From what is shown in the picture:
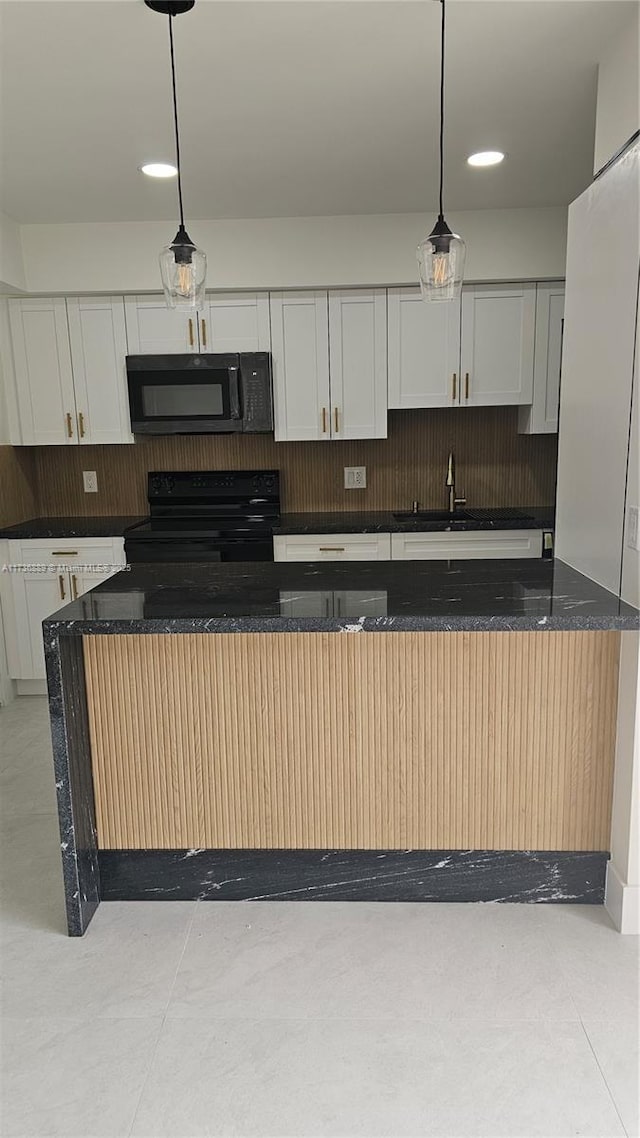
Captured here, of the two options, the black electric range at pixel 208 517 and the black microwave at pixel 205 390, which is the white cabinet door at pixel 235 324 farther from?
the black electric range at pixel 208 517

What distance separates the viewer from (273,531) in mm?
4215

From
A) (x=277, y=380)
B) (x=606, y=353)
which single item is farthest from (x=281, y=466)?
(x=606, y=353)

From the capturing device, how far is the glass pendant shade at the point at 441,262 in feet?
6.75

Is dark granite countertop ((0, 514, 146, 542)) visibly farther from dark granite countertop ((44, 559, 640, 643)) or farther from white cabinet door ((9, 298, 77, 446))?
dark granite countertop ((44, 559, 640, 643))

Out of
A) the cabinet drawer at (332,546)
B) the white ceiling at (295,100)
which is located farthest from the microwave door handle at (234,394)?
the white ceiling at (295,100)

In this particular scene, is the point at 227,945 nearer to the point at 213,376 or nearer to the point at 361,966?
the point at 361,966

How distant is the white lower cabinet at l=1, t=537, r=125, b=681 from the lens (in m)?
4.30

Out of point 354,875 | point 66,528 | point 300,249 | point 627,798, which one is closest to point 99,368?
point 66,528

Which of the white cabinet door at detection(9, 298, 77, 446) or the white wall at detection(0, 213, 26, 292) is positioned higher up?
the white wall at detection(0, 213, 26, 292)

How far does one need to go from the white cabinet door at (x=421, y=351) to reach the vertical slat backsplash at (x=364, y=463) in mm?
373

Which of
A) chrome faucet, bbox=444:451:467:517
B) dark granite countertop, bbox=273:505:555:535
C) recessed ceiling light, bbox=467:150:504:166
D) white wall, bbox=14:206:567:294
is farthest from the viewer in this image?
chrome faucet, bbox=444:451:467:517

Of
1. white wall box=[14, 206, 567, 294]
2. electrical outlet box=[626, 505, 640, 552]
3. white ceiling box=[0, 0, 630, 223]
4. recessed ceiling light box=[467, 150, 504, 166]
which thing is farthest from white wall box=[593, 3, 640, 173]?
white wall box=[14, 206, 567, 294]

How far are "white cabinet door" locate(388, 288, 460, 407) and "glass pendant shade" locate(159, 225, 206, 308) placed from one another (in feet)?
7.16

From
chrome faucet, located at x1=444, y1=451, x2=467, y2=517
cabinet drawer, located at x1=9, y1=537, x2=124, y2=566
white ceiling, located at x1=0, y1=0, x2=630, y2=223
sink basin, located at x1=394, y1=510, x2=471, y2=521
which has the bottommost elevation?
cabinet drawer, located at x1=9, y1=537, x2=124, y2=566
